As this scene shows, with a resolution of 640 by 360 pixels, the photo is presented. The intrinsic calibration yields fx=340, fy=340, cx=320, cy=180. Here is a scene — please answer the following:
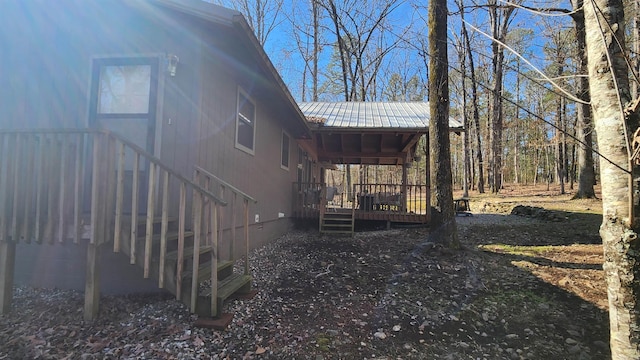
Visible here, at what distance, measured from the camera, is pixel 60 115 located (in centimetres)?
454

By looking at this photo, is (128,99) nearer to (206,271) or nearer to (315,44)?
(206,271)

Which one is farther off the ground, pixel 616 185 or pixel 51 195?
pixel 616 185

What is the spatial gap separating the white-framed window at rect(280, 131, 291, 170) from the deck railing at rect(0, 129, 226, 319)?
537cm

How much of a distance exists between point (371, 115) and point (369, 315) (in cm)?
819

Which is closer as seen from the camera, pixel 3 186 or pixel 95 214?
pixel 95 214

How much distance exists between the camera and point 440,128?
20.6 ft

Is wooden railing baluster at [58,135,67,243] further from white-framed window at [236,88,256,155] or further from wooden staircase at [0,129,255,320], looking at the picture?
white-framed window at [236,88,256,155]

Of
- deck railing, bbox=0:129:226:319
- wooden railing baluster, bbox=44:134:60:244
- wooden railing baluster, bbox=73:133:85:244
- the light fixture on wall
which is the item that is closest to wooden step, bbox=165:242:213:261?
deck railing, bbox=0:129:226:319

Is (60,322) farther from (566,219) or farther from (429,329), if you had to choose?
(566,219)

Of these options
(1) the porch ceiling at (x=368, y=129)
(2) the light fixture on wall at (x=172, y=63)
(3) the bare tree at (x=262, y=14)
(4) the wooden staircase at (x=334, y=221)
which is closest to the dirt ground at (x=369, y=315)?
(4) the wooden staircase at (x=334, y=221)

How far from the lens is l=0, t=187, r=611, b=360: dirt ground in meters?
2.98

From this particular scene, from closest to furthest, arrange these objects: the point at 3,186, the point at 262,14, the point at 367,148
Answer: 1. the point at 3,186
2. the point at 367,148
3. the point at 262,14

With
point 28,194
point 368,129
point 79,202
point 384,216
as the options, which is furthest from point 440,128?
point 28,194

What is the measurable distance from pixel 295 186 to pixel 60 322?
271 inches
